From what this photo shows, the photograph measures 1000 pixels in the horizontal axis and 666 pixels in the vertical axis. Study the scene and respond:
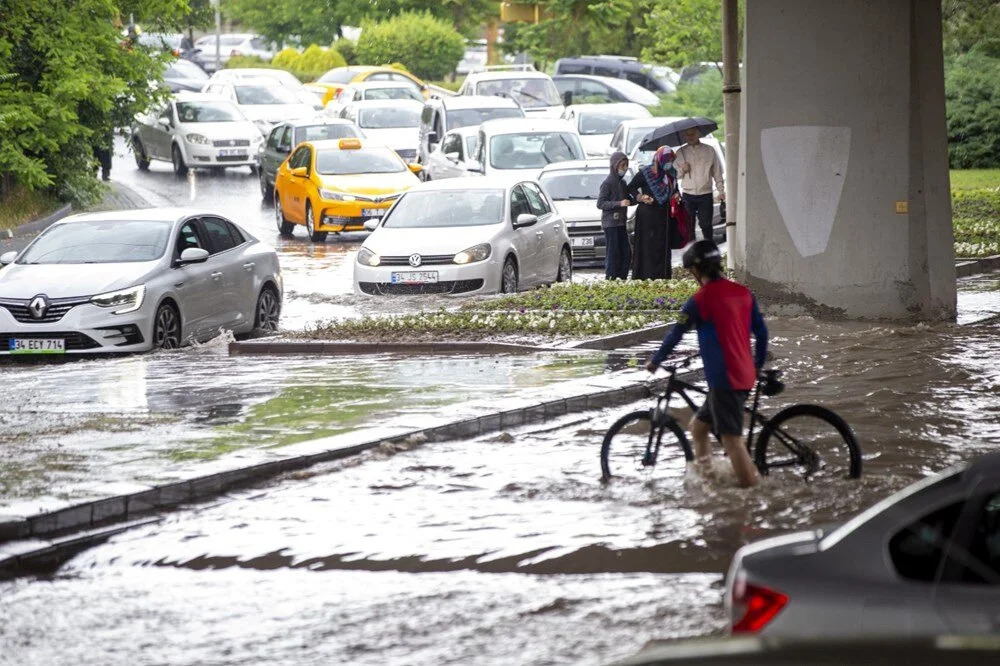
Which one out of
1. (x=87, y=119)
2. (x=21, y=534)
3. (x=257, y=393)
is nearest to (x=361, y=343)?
(x=257, y=393)

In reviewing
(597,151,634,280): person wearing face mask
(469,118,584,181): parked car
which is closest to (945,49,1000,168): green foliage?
(469,118,584,181): parked car

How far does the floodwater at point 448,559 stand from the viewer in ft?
23.5

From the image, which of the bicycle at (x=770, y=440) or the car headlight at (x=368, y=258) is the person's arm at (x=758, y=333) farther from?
the car headlight at (x=368, y=258)

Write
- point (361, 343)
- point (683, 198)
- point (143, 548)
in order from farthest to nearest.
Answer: point (683, 198), point (361, 343), point (143, 548)

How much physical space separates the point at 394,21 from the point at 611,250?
142ft

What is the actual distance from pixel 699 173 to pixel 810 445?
11492 millimetres

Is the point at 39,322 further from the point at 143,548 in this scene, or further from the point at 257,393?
the point at 143,548

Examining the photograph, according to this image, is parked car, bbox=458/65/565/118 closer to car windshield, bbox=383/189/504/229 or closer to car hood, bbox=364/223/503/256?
car windshield, bbox=383/189/504/229

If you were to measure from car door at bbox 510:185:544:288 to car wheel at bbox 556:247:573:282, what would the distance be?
2.55ft

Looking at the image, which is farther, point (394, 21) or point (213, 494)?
point (394, 21)

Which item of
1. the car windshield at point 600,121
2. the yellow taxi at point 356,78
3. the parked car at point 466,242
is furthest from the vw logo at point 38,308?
the yellow taxi at point 356,78

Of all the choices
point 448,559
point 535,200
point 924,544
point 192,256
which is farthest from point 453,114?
point 924,544

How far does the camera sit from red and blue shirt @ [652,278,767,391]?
9.33 metres

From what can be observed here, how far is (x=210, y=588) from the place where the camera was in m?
8.13
